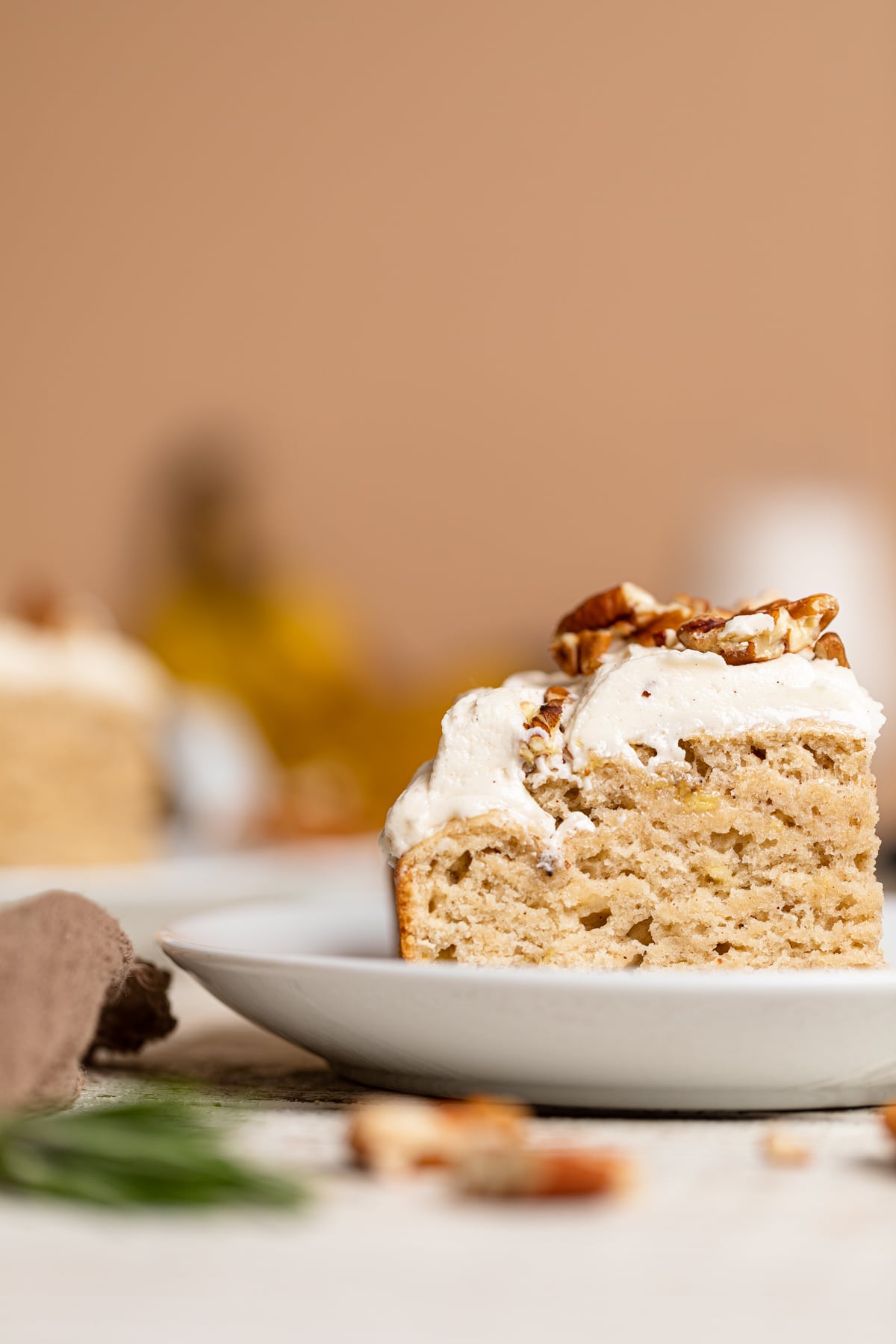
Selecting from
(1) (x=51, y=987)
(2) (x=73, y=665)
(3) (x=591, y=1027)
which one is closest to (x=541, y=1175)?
(3) (x=591, y=1027)

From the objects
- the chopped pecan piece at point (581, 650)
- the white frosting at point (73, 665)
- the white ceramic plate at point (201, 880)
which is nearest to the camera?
the chopped pecan piece at point (581, 650)

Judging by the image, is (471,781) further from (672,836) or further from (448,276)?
(448,276)

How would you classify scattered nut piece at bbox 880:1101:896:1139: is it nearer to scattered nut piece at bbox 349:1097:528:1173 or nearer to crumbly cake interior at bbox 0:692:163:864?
scattered nut piece at bbox 349:1097:528:1173

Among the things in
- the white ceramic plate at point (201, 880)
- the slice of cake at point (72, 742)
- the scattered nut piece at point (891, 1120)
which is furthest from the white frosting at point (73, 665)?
the scattered nut piece at point (891, 1120)

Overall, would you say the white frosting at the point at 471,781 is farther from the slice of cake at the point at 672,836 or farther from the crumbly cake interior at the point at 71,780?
the crumbly cake interior at the point at 71,780

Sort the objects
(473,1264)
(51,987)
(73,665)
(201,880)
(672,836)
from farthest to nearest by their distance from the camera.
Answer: (73,665), (201,880), (672,836), (51,987), (473,1264)
